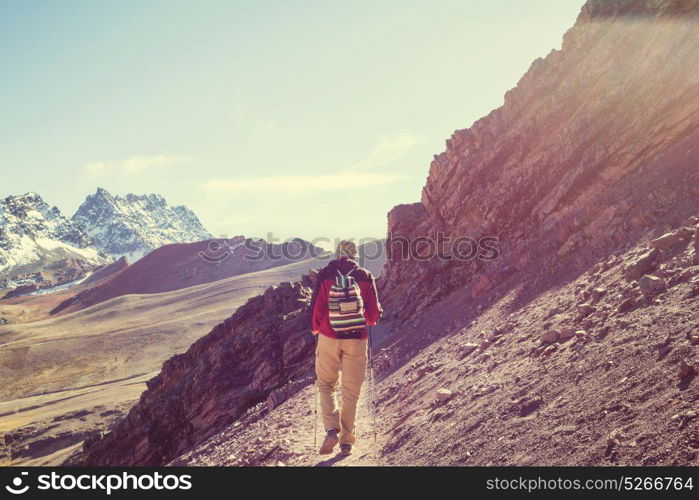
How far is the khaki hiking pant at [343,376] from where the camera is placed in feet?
23.6

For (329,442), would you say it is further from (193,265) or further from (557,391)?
(193,265)

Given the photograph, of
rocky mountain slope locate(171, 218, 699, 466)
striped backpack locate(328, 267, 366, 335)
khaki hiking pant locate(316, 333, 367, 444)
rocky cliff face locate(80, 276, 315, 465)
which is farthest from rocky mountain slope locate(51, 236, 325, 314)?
striped backpack locate(328, 267, 366, 335)

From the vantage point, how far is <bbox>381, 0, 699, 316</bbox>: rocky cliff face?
14.9 m

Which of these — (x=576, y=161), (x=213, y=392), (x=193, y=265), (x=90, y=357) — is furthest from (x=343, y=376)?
(x=193, y=265)

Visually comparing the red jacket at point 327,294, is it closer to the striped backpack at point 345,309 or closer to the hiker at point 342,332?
the hiker at point 342,332

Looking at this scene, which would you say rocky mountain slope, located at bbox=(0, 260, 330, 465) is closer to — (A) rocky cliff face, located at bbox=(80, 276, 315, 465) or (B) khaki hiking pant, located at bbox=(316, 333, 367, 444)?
(A) rocky cliff face, located at bbox=(80, 276, 315, 465)

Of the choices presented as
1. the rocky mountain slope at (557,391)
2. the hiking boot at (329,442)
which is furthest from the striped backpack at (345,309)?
the rocky mountain slope at (557,391)

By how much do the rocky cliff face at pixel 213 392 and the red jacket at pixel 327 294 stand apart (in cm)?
1499

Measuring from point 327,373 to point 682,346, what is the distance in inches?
186

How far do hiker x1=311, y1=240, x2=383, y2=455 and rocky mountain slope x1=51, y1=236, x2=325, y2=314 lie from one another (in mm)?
142681

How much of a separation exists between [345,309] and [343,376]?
3.72ft

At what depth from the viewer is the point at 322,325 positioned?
7.24 metres
